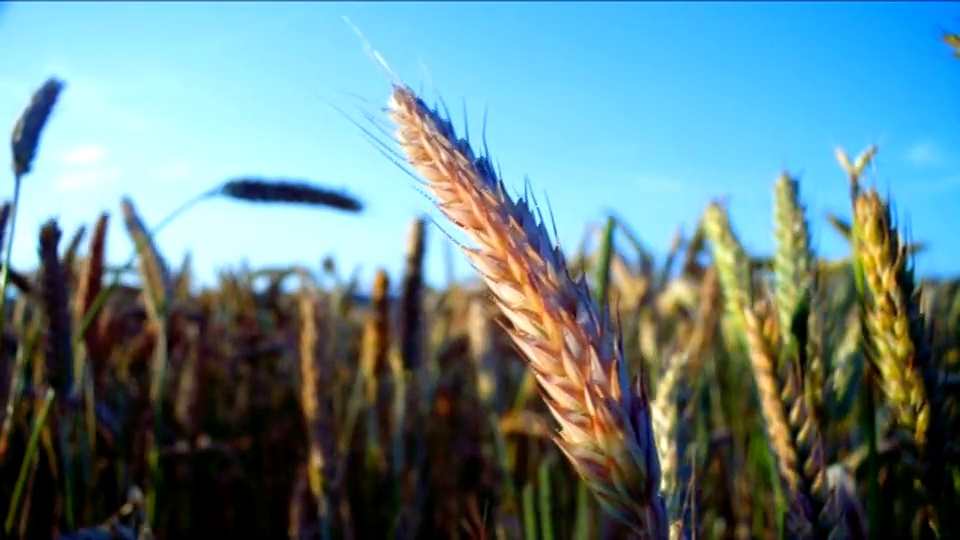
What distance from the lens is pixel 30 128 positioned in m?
1.53

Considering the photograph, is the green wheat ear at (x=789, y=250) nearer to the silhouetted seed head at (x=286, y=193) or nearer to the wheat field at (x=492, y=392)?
the wheat field at (x=492, y=392)

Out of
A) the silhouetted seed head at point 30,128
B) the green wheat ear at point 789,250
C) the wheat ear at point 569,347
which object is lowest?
the wheat ear at point 569,347

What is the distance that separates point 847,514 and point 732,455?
154cm

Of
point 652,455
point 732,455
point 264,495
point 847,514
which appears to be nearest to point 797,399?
point 847,514

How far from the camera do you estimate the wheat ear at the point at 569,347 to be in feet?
2.08

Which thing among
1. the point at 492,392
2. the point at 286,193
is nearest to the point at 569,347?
the point at 286,193

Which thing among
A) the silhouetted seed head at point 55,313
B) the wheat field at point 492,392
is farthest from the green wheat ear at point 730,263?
the silhouetted seed head at point 55,313

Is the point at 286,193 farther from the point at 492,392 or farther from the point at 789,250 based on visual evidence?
the point at 789,250

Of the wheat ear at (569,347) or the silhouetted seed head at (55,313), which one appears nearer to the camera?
the wheat ear at (569,347)

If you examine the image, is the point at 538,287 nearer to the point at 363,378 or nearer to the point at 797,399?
the point at 797,399

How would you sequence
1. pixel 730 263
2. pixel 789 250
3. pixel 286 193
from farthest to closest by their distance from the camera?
pixel 286 193 → pixel 730 263 → pixel 789 250

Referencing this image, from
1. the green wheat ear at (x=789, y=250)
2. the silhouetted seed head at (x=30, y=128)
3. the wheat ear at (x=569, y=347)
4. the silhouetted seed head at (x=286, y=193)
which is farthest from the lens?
the silhouetted seed head at (x=286, y=193)

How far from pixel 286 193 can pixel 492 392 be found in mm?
843

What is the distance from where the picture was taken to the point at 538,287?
65 cm
